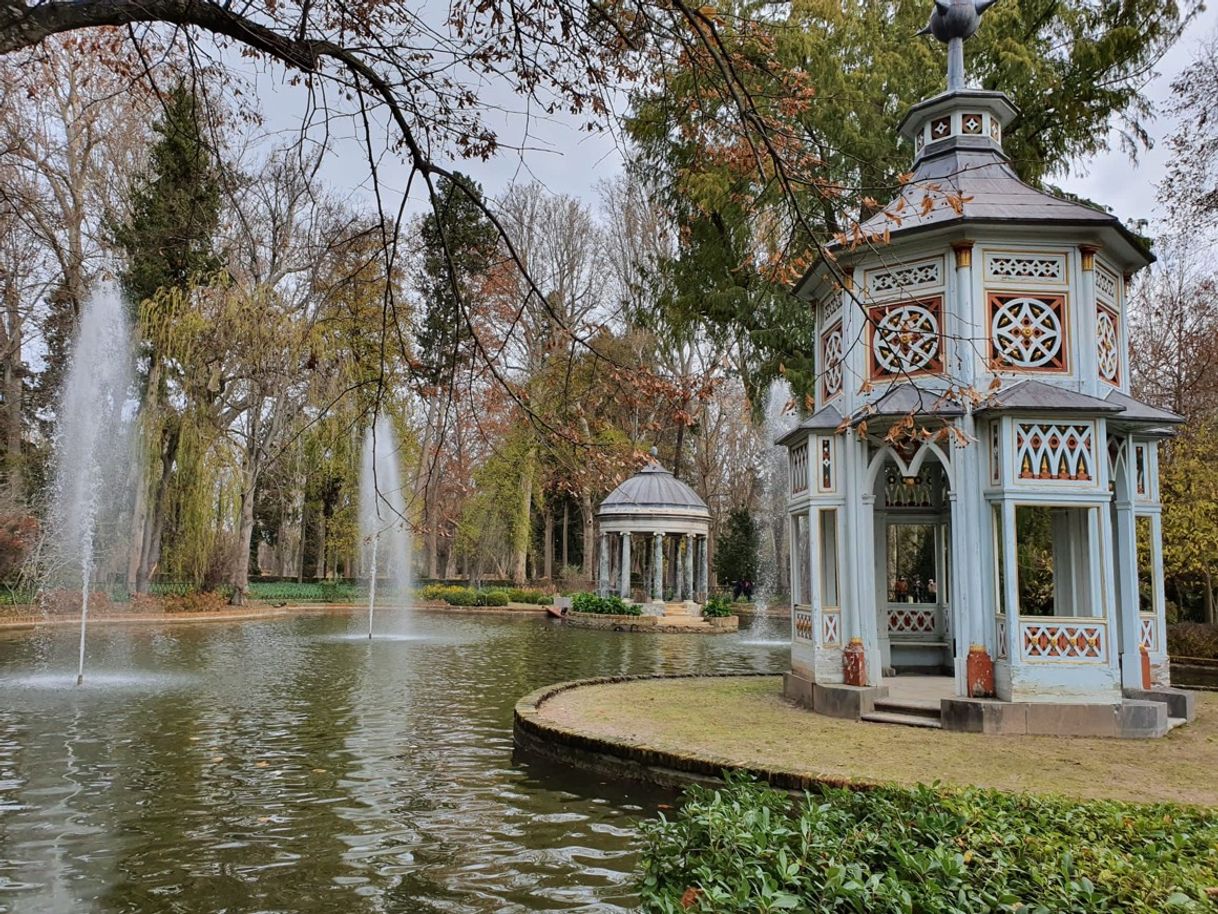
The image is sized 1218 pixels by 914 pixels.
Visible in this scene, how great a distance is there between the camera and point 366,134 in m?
4.32

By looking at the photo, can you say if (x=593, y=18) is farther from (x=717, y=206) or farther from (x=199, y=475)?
(x=199, y=475)

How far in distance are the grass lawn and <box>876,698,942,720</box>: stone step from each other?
1.24 ft

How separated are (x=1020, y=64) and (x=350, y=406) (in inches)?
861

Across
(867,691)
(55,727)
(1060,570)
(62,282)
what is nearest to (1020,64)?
(1060,570)

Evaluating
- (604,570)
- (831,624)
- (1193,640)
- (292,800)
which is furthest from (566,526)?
(292,800)

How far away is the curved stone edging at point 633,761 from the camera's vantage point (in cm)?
603

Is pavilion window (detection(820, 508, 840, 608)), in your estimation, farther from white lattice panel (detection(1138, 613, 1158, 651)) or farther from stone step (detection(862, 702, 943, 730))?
white lattice panel (detection(1138, 613, 1158, 651))

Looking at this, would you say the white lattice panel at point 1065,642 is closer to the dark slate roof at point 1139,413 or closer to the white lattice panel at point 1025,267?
the dark slate roof at point 1139,413

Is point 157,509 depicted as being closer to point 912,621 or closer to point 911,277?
point 912,621

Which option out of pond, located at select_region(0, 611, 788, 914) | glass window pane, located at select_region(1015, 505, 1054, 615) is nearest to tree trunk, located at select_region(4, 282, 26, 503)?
pond, located at select_region(0, 611, 788, 914)

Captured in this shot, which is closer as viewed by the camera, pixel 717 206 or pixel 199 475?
pixel 717 206

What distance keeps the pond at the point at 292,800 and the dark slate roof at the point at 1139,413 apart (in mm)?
6042

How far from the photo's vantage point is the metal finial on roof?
412 inches

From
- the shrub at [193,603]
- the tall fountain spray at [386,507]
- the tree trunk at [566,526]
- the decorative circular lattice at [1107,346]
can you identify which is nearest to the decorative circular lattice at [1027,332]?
the decorative circular lattice at [1107,346]
